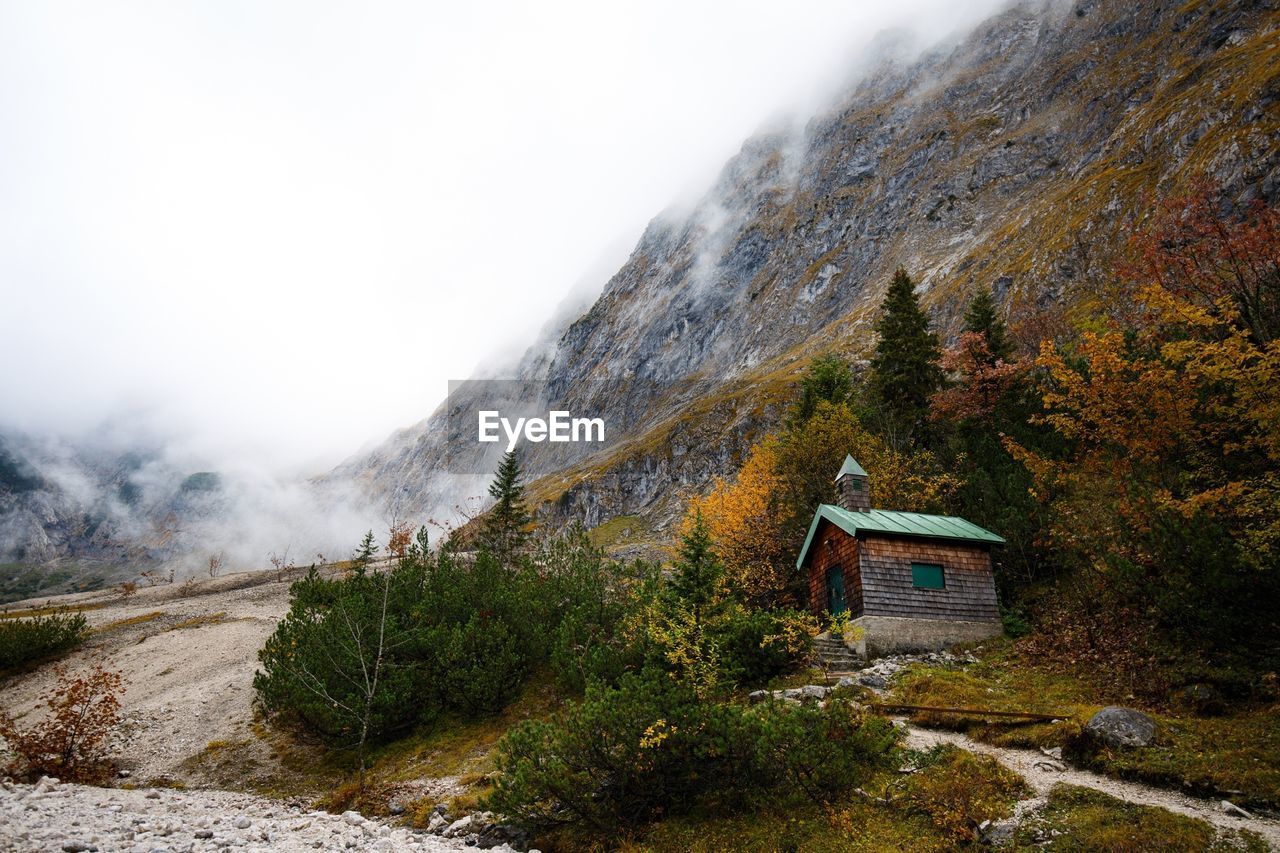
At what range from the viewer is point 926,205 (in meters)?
130

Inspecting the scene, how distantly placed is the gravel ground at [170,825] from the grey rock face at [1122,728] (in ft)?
38.8

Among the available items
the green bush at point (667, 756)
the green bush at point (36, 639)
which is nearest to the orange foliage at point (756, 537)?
the green bush at point (667, 756)

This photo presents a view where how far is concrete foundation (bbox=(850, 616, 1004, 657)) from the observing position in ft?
76.6

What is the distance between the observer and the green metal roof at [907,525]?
81.9 ft

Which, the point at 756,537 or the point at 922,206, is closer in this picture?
the point at 756,537

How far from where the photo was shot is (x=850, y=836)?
35.7 feet

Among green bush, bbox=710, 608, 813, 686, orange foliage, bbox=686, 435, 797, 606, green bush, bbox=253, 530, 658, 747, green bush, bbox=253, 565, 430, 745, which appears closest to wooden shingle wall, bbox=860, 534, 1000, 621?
green bush, bbox=710, 608, 813, 686

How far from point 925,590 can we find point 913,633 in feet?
5.92

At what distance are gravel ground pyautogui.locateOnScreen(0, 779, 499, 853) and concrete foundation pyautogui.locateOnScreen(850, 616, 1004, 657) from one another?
15375mm

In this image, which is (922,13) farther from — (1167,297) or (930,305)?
(1167,297)

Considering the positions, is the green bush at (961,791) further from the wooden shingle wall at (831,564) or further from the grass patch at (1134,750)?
the wooden shingle wall at (831,564)

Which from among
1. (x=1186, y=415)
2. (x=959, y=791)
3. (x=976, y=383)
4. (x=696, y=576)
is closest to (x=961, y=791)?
(x=959, y=791)

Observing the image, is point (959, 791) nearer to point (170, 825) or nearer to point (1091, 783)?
point (1091, 783)

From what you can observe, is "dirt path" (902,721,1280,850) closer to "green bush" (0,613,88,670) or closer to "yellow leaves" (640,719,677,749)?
"yellow leaves" (640,719,677,749)
